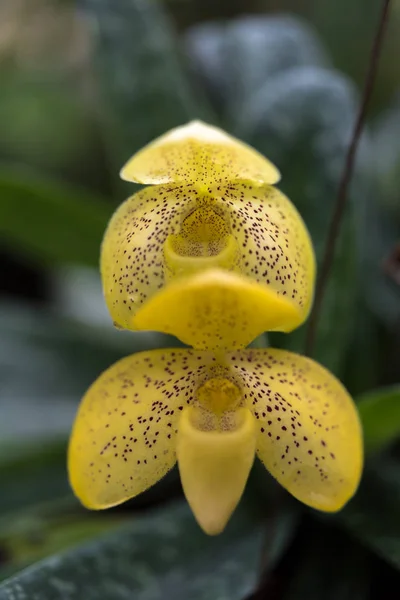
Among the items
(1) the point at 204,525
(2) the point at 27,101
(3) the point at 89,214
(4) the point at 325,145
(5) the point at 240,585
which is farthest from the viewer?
(2) the point at 27,101

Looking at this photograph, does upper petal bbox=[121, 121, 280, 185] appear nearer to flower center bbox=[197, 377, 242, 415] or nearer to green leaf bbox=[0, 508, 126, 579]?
flower center bbox=[197, 377, 242, 415]

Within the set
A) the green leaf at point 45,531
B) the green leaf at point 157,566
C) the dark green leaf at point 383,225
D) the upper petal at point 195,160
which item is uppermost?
the upper petal at point 195,160

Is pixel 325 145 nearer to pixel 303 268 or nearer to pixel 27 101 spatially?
pixel 303 268

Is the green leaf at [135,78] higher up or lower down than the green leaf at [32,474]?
higher up

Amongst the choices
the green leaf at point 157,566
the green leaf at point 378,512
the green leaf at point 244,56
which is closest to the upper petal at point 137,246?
the green leaf at point 157,566

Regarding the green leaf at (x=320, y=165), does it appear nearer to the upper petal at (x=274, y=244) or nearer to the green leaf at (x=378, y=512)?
the green leaf at (x=378, y=512)

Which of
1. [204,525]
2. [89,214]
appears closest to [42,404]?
[89,214]

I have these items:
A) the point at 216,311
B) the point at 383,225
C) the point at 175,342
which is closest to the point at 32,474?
the point at 175,342

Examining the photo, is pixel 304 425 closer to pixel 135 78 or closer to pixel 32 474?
pixel 32 474
